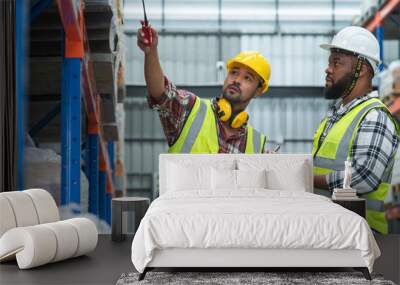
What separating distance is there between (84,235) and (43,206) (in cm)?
36

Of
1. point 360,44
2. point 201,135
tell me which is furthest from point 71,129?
point 360,44

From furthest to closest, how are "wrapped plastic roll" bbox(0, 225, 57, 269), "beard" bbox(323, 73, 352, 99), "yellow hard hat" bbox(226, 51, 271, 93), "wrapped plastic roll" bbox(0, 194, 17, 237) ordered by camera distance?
1. "yellow hard hat" bbox(226, 51, 271, 93)
2. "beard" bbox(323, 73, 352, 99)
3. "wrapped plastic roll" bbox(0, 194, 17, 237)
4. "wrapped plastic roll" bbox(0, 225, 57, 269)

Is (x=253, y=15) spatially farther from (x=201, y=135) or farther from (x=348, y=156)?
(x=348, y=156)

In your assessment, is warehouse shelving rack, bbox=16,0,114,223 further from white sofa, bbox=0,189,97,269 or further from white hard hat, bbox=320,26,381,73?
white hard hat, bbox=320,26,381,73

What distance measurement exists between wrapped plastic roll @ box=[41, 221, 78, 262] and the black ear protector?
254 cm

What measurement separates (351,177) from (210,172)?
4.62 feet

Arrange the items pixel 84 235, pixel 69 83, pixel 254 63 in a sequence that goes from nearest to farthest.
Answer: pixel 84 235
pixel 69 83
pixel 254 63

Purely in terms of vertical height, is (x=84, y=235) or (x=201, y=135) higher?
(x=201, y=135)

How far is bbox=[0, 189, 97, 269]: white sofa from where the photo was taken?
374 centimetres

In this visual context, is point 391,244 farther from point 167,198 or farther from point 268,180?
point 167,198

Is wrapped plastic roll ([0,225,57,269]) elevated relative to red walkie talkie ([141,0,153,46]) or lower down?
lower down

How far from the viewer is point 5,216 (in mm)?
3855

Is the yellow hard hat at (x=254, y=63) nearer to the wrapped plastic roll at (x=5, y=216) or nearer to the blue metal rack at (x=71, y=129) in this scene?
the blue metal rack at (x=71, y=129)

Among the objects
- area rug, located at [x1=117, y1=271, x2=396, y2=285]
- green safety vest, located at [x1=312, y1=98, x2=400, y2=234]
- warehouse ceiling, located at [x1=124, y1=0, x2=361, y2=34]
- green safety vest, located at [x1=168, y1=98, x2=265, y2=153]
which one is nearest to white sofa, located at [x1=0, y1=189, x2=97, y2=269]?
area rug, located at [x1=117, y1=271, x2=396, y2=285]
